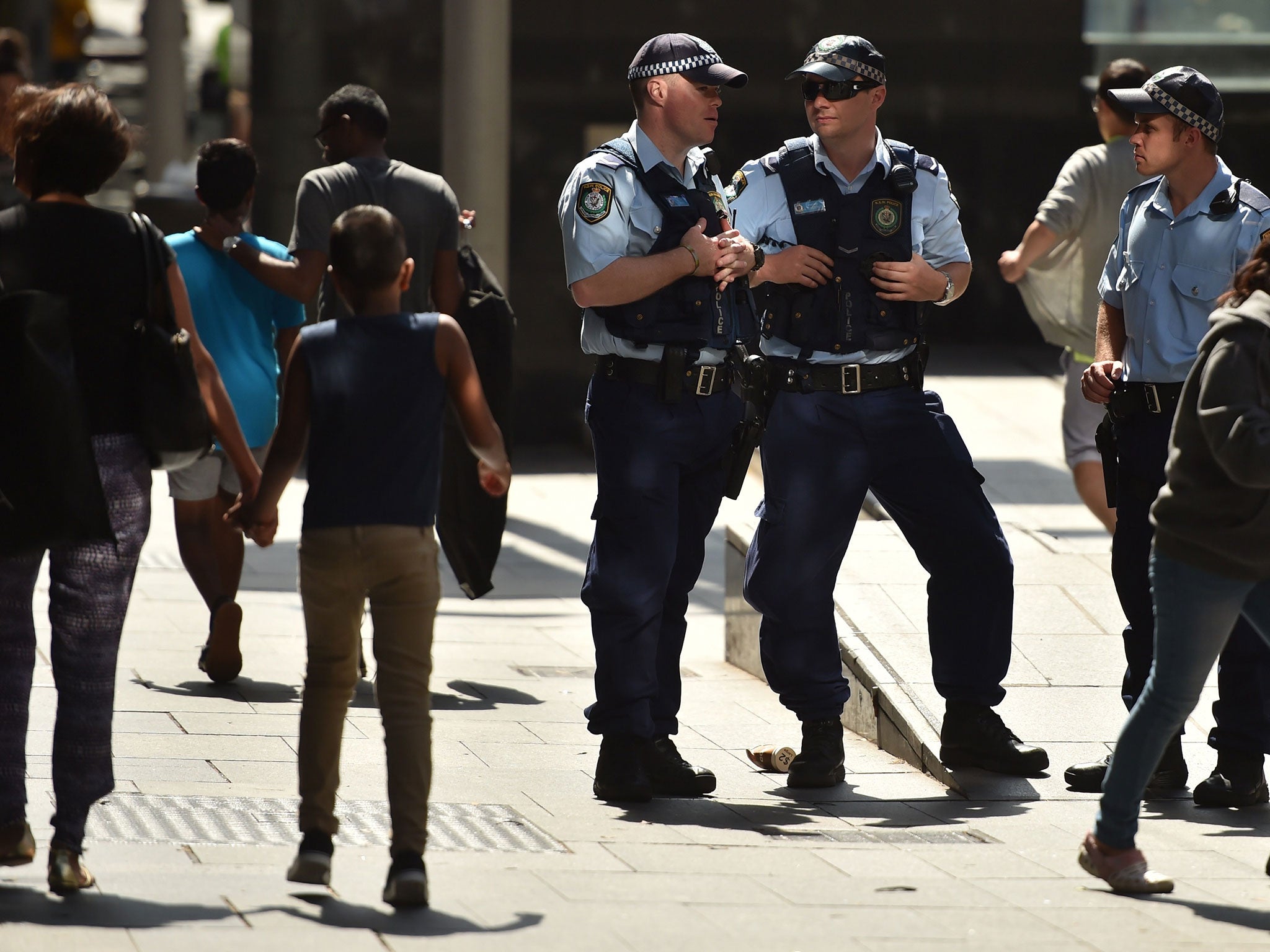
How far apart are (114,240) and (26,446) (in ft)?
1.69

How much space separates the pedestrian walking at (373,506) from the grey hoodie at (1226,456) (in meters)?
1.57

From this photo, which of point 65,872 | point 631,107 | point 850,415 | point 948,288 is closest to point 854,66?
point 948,288

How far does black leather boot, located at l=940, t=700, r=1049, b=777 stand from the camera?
6012 mm

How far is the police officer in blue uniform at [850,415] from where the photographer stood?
5.88 metres

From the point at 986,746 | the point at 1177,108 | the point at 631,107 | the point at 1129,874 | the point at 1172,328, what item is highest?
the point at 1177,108

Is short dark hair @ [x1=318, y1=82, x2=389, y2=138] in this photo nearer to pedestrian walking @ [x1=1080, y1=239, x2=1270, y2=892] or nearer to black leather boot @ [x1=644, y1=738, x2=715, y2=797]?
black leather boot @ [x1=644, y1=738, x2=715, y2=797]

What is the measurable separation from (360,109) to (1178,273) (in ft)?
9.54

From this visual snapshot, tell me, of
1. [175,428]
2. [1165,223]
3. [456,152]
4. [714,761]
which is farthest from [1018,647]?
[456,152]

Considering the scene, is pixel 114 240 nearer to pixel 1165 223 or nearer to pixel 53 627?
pixel 53 627

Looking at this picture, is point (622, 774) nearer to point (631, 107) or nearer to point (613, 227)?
point (613, 227)

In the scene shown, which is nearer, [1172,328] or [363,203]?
[1172,328]

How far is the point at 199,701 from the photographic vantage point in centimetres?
673

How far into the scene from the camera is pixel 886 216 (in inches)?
233

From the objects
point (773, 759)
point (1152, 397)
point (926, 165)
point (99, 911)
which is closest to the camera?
point (99, 911)
